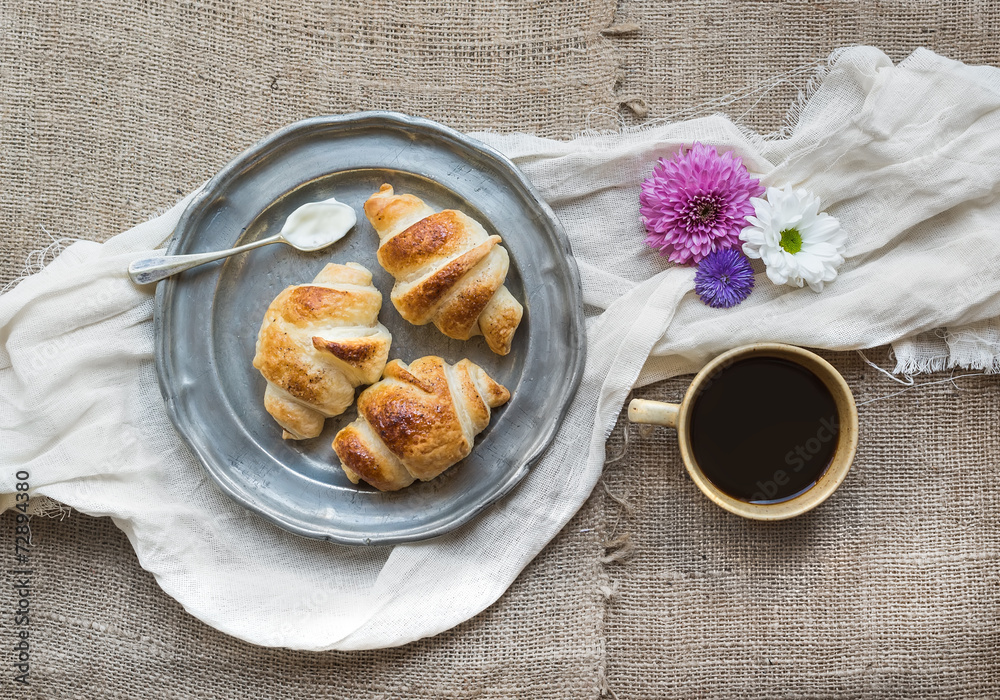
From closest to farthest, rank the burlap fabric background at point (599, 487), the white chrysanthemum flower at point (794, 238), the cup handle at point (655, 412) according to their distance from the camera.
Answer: the cup handle at point (655, 412), the white chrysanthemum flower at point (794, 238), the burlap fabric background at point (599, 487)

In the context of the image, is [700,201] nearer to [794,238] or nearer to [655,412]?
[794,238]

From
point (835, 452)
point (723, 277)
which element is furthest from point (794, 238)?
point (835, 452)

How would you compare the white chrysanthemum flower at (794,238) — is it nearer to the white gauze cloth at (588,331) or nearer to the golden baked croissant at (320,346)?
the white gauze cloth at (588,331)

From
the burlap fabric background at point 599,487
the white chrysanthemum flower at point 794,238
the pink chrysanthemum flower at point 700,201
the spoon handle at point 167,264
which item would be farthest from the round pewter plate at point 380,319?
the white chrysanthemum flower at point 794,238

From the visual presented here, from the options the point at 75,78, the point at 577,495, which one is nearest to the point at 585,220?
the point at 577,495

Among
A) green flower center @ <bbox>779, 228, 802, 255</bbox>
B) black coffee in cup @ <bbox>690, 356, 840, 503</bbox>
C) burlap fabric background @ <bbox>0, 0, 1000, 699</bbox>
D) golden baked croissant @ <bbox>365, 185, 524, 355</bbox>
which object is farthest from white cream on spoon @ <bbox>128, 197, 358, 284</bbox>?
green flower center @ <bbox>779, 228, 802, 255</bbox>

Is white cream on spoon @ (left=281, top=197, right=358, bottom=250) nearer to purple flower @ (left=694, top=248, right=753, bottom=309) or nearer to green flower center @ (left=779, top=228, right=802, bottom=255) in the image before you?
purple flower @ (left=694, top=248, right=753, bottom=309)

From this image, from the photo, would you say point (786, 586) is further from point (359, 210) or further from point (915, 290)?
point (359, 210)
